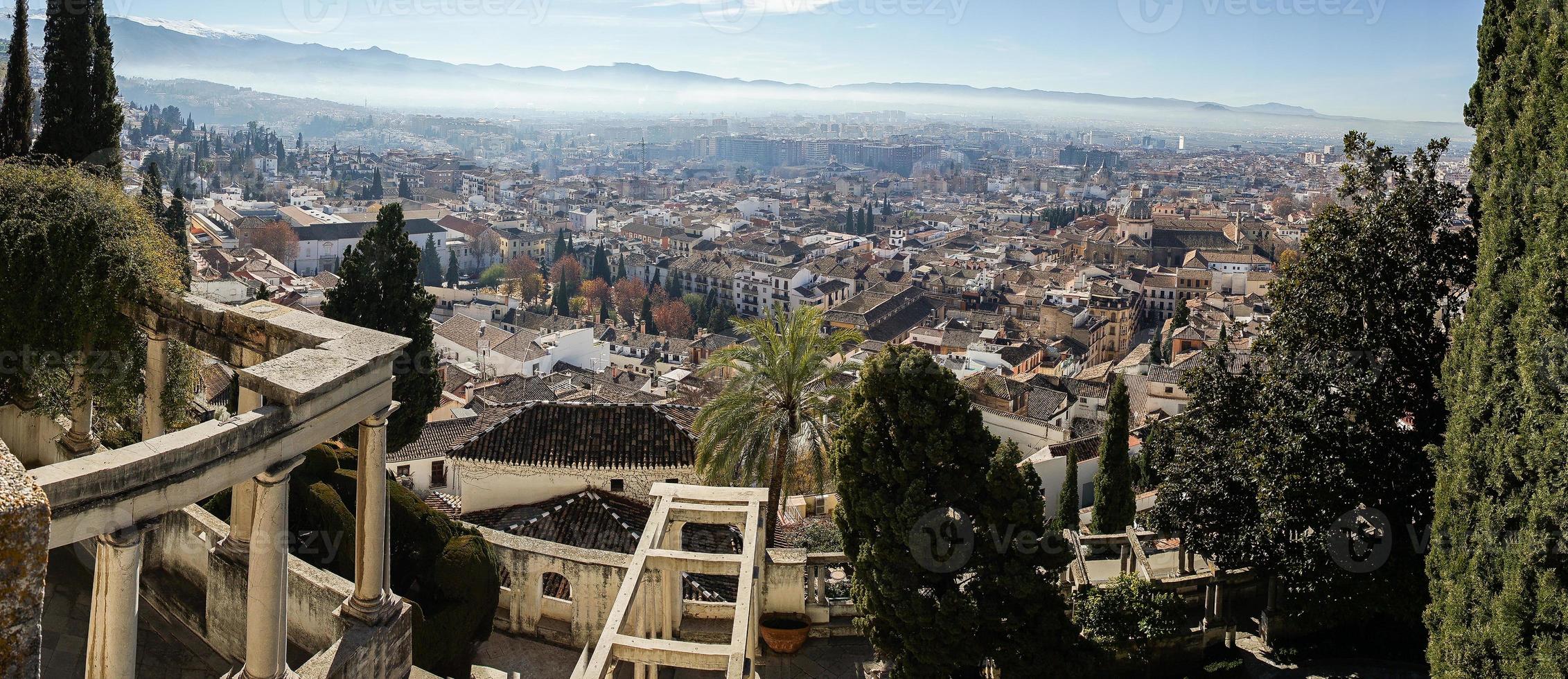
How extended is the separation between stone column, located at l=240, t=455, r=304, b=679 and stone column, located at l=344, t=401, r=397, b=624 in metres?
0.56

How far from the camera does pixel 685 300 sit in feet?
232

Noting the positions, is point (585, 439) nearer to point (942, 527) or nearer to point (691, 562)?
point (691, 562)

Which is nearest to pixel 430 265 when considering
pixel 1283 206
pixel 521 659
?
pixel 521 659

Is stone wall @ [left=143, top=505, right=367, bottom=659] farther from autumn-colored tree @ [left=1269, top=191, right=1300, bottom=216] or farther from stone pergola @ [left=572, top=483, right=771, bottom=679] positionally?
autumn-colored tree @ [left=1269, top=191, right=1300, bottom=216]

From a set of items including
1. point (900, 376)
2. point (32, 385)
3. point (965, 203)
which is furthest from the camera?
point (965, 203)

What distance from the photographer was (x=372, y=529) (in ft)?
19.2

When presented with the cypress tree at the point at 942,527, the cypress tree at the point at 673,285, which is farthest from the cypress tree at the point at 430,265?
the cypress tree at the point at 942,527

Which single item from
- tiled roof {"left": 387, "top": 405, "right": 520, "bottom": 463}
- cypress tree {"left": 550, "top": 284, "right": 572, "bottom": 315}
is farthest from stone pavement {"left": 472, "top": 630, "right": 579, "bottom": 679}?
cypress tree {"left": 550, "top": 284, "right": 572, "bottom": 315}

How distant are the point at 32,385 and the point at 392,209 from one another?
22.5 ft

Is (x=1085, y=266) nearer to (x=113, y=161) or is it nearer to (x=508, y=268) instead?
(x=508, y=268)

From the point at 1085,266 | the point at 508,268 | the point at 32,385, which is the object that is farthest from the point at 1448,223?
the point at 508,268

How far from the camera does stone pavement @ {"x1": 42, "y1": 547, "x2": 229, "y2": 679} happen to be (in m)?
6.13

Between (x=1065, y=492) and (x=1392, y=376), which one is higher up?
(x=1392, y=376)

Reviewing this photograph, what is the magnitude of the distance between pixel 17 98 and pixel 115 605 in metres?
8.07
